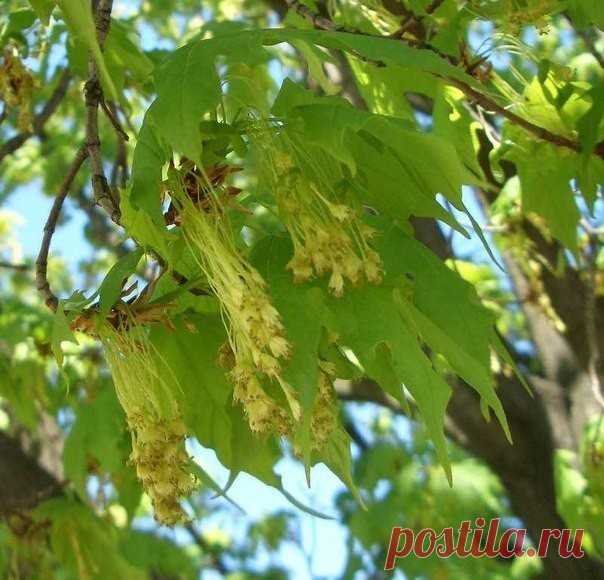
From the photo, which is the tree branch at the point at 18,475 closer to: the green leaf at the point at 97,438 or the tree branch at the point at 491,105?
the green leaf at the point at 97,438

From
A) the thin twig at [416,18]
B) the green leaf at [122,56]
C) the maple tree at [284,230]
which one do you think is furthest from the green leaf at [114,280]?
the green leaf at [122,56]

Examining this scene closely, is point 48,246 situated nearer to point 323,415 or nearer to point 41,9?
point 41,9

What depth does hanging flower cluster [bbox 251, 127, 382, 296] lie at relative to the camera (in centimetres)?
98

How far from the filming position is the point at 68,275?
230 inches

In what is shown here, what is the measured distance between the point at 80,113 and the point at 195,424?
3.06 metres

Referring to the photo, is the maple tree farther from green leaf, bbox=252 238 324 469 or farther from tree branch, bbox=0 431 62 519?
tree branch, bbox=0 431 62 519

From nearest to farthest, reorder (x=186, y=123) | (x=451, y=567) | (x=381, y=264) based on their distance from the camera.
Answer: (x=186, y=123) → (x=381, y=264) → (x=451, y=567)

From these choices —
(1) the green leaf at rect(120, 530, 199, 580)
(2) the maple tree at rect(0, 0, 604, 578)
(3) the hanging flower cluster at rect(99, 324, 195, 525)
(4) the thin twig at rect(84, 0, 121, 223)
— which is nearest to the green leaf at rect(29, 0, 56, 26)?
(2) the maple tree at rect(0, 0, 604, 578)

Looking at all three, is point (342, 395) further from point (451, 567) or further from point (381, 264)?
point (381, 264)

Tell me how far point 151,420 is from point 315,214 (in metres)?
0.28

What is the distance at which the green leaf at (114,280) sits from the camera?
1.06 m

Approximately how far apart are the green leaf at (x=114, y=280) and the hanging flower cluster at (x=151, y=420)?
0.04m

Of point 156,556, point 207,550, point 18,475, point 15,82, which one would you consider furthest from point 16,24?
point 207,550

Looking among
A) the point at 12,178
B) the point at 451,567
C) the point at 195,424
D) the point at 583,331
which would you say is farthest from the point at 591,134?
the point at 12,178
